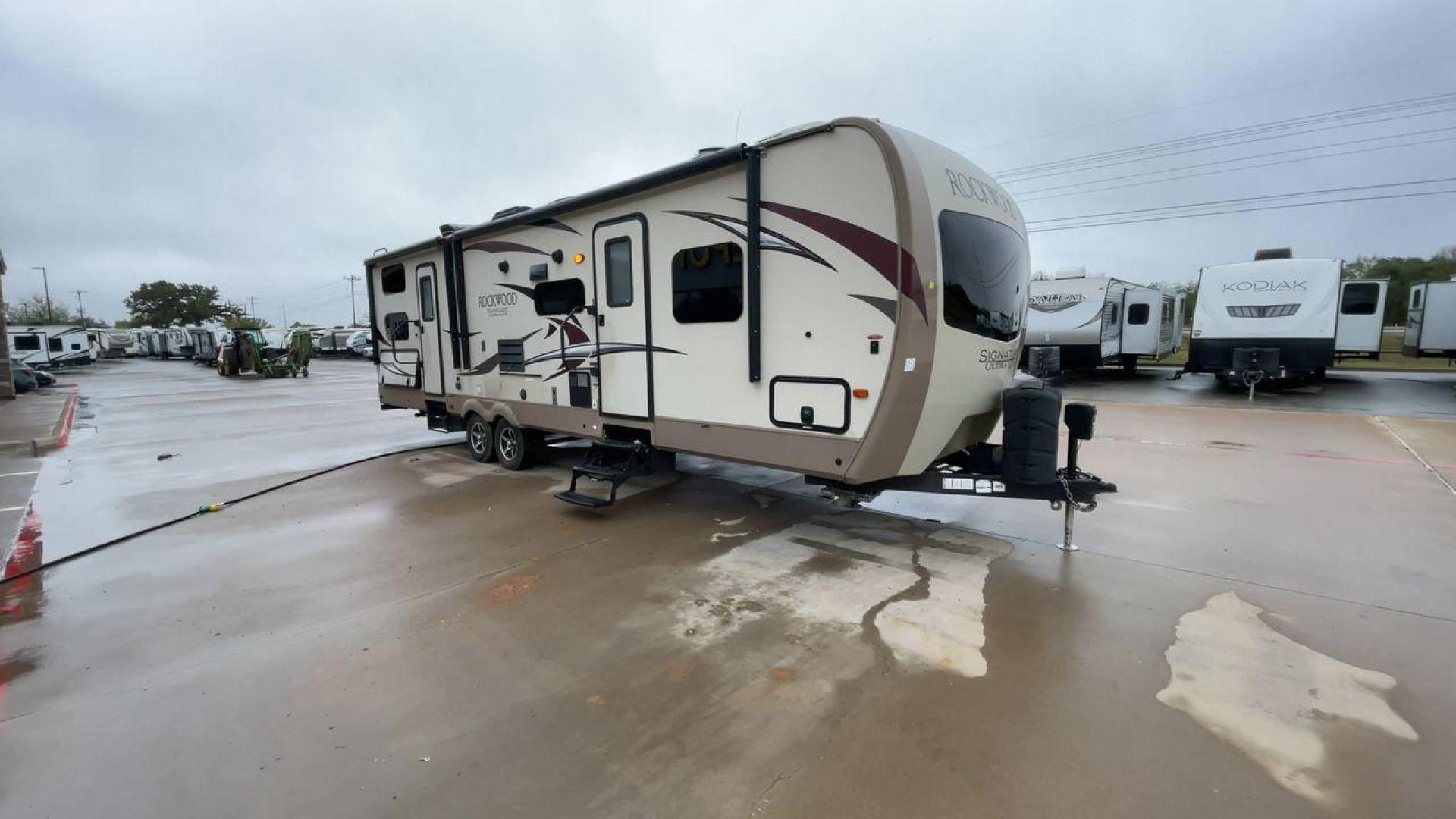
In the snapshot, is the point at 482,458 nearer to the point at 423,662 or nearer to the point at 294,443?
the point at 294,443

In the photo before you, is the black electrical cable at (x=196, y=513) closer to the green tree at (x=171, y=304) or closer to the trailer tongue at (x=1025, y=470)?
the trailer tongue at (x=1025, y=470)

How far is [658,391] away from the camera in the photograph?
566cm

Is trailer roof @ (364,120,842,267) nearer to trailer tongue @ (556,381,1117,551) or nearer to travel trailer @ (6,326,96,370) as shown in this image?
trailer tongue @ (556,381,1117,551)

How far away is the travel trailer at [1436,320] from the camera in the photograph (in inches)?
629

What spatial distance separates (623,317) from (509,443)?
3083mm

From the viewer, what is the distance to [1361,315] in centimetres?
1684

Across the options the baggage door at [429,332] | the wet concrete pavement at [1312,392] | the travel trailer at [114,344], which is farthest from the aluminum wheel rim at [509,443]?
the travel trailer at [114,344]

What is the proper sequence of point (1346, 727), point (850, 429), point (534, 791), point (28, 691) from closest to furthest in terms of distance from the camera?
point (534, 791)
point (1346, 727)
point (28, 691)
point (850, 429)

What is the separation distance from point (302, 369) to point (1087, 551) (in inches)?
1251

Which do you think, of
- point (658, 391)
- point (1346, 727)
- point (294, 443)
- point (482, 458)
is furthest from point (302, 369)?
point (1346, 727)

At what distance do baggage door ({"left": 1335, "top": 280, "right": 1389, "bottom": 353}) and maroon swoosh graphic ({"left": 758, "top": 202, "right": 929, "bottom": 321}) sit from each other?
61.7 ft

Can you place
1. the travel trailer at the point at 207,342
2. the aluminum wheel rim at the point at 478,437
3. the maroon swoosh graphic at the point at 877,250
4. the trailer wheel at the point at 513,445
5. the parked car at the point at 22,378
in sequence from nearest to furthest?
1. the maroon swoosh graphic at the point at 877,250
2. the trailer wheel at the point at 513,445
3. the aluminum wheel rim at the point at 478,437
4. the parked car at the point at 22,378
5. the travel trailer at the point at 207,342

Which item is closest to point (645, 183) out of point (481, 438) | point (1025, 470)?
point (1025, 470)

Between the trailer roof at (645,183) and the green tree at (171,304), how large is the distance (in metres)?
79.7
